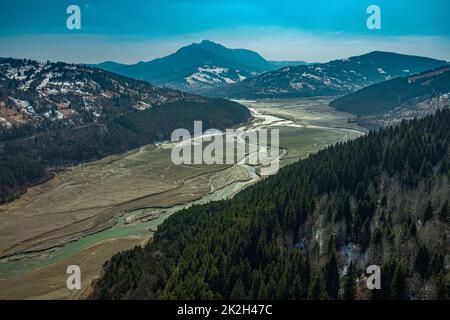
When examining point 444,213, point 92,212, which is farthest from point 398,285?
point 92,212

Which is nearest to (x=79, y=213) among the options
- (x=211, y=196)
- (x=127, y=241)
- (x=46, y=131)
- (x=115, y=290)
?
(x=127, y=241)

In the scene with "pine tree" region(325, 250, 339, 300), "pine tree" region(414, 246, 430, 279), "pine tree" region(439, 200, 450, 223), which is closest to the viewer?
"pine tree" region(414, 246, 430, 279)

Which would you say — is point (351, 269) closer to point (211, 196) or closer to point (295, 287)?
point (295, 287)

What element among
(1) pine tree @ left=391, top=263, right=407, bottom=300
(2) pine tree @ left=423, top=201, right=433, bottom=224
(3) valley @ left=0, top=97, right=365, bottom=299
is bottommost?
(3) valley @ left=0, top=97, right=365, bottom=299

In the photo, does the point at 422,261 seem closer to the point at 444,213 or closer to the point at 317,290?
the point at 444,213

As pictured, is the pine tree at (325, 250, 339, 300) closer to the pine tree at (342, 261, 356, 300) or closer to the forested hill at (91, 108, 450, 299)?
the forested hill at (91, 108, 450, 299)

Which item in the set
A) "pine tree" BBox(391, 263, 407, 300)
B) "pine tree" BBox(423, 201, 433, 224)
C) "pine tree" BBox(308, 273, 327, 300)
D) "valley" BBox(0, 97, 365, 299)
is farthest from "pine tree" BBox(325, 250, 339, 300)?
"valley" BBox(0, 97, 365, 299)
